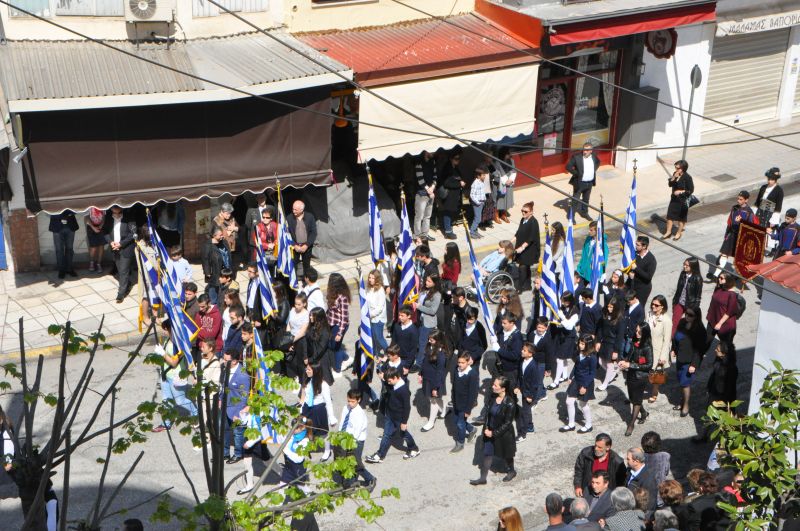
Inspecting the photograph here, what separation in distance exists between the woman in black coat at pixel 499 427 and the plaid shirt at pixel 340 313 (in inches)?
110

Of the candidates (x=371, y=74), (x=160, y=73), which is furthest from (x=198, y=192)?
(x=371, y=74)

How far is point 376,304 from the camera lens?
15.3 metres

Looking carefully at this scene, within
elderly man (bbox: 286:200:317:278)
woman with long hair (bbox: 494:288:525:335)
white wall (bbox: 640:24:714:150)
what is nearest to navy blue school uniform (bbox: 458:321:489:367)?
woman with long hair (bbox: 494:288:525:335)

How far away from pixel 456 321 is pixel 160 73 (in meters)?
6.26

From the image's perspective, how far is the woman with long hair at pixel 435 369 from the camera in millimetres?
13750

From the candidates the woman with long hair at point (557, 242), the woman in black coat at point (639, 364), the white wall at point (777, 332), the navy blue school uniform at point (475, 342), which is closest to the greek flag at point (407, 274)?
the navy blue school uniform at point (475, 342)

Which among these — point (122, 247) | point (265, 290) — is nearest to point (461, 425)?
point (265, 290)

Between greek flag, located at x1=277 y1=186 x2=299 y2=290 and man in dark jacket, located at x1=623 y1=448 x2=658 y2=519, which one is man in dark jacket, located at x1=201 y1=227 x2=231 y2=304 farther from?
man in dark jacket, located at x1=623 y1=448 x2=658 y2=519

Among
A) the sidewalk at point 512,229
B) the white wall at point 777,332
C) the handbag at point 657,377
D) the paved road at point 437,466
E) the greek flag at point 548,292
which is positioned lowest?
the paved road at point 437,466

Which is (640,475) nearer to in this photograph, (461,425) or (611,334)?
(461,425)

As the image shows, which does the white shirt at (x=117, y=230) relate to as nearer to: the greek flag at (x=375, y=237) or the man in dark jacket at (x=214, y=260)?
the man in dark jacket at (x=214, y=260)

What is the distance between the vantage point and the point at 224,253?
1727 cm

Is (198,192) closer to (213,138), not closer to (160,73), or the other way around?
(213,138)

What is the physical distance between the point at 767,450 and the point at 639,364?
619 cm
